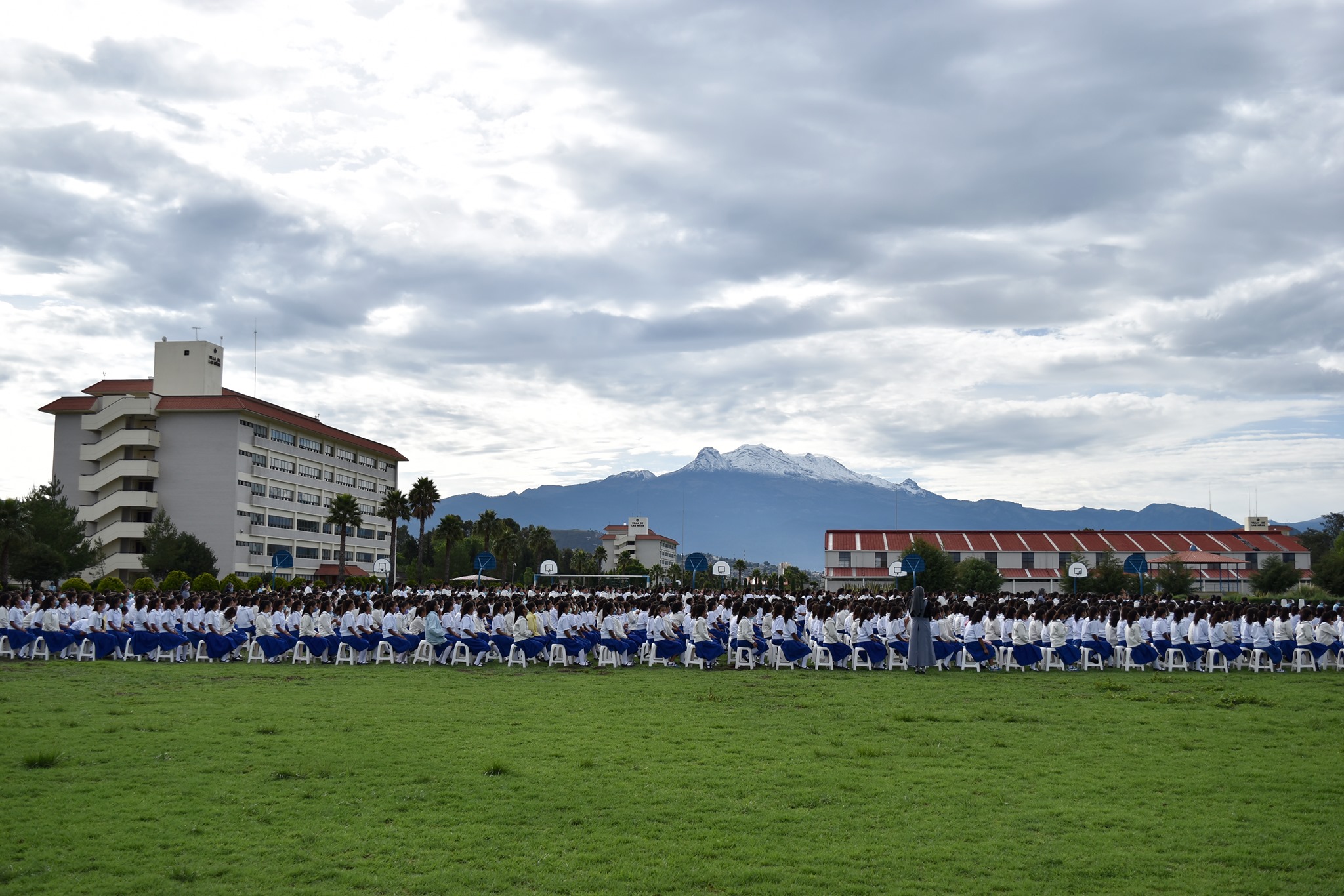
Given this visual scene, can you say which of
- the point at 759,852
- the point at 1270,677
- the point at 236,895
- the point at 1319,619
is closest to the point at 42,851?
the point at 236,895

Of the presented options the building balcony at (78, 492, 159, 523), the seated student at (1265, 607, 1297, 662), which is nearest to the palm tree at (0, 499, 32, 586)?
the building balcony at (78, 492, 159, 523)

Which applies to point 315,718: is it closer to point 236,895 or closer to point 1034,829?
point 236,895

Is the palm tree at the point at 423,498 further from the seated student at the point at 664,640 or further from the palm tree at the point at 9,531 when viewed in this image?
the seated student at the point at 664,640

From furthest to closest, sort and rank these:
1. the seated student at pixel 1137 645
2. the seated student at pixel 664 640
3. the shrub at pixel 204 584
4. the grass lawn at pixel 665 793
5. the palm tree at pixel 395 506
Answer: the palm tree at pixel 395 506 → the shrub at pixel 204 584 → the seated student at pixel 664 640 → the seated student at pixel 1137 645 → the grass lawn at pixel 665 793

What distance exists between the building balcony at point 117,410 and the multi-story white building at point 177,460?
0.21 ft

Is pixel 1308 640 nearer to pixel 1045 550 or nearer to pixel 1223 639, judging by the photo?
pixel 1223 639

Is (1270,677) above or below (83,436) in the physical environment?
below

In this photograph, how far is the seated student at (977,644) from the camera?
852 inches

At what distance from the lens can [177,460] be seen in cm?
6975

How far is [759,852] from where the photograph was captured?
25.3 feet

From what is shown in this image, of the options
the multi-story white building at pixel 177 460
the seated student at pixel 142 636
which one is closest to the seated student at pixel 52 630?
the seated student at pixel 142 636

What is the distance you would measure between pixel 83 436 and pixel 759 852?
76.3m

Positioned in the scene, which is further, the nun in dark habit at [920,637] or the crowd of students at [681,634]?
the crowd of students at [681,634]

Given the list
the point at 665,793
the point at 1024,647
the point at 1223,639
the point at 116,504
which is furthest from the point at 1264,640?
the point at 116,504
